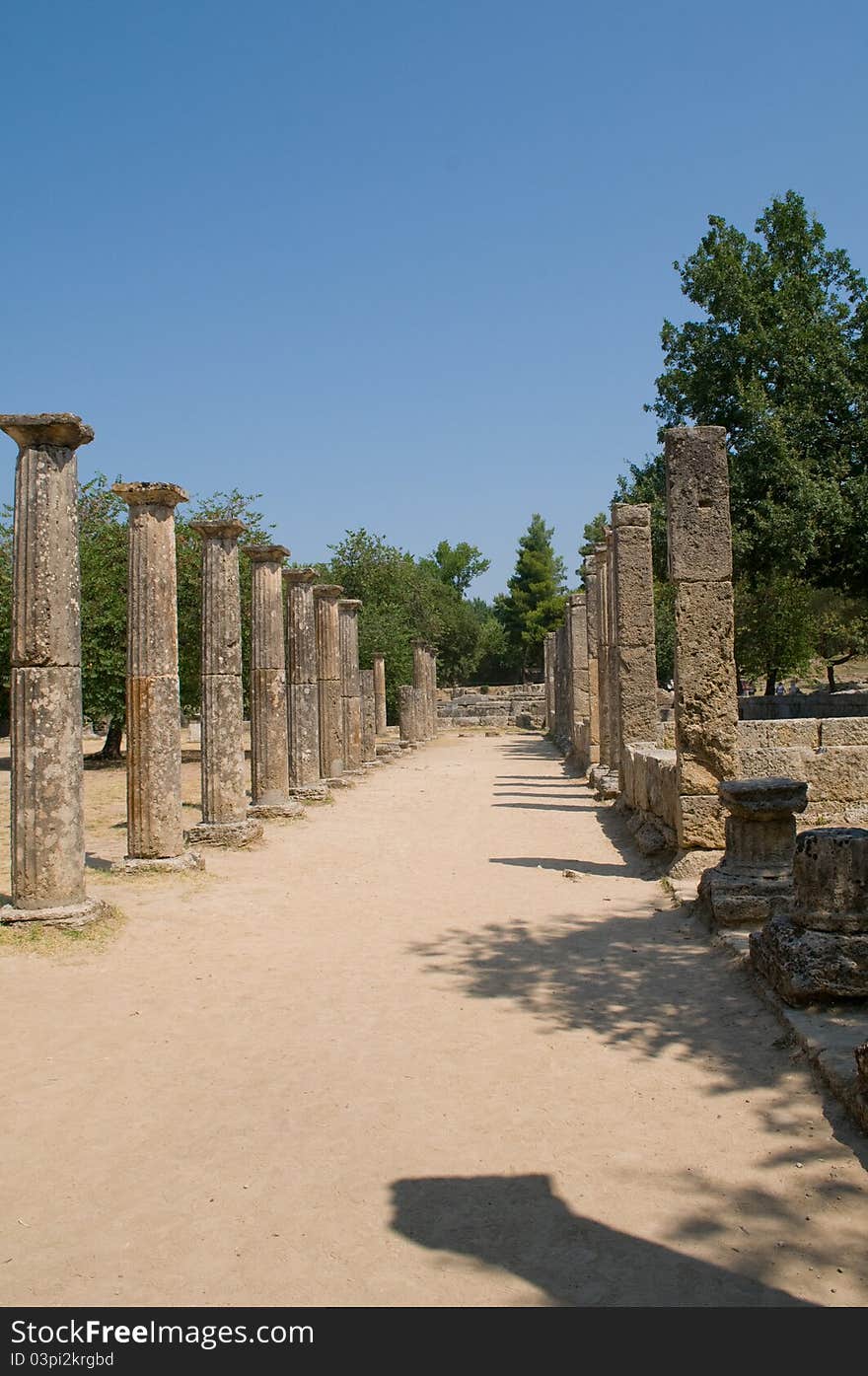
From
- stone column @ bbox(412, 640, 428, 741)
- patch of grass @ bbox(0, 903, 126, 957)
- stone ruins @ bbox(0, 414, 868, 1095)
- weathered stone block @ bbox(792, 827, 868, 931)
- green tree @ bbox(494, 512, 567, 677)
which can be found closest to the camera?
weathered stone block @ bbox(792, 827, 868, 931)

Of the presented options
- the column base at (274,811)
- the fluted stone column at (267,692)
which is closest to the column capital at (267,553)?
the fluted stone column at (267,692)

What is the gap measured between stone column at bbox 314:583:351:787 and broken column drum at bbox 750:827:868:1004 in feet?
45.9

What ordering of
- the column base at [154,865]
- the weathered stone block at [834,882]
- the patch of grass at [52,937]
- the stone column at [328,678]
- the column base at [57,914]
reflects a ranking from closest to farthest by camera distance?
the weathered stone block at [834,882] < the patch of grass at [52,937] < the column base at [57,914] < the column base at [154,865] < the stone column at [328,678]

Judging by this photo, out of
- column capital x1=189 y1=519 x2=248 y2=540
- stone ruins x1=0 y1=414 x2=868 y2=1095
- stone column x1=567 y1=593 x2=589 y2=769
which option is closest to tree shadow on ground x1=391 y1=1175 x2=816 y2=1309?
stone ruins x1=0 y1=414 x2=868 y2=1095

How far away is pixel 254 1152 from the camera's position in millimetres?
4141

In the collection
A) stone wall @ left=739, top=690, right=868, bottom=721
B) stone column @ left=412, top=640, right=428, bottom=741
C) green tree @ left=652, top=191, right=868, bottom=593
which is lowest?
stone wall @ left=739, top=690, right=868, bottom=721

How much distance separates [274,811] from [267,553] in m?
3.63

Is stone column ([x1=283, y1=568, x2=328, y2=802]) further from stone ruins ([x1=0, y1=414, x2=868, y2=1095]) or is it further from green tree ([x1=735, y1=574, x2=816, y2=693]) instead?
green tree ([x1=735, y1=574, x2=816, y2=693])

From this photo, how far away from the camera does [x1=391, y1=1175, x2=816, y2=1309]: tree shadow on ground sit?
3057mm

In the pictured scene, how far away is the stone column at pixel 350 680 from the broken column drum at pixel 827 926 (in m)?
15.9

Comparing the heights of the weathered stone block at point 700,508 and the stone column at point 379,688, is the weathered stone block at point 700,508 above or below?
above

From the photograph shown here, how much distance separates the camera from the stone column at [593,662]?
19750mm

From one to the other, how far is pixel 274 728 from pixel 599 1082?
10.3 meters

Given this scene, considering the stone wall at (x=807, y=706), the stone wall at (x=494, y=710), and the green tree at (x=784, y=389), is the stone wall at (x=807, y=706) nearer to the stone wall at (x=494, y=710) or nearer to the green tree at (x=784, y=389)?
the green tree at (x=784, y=389)
